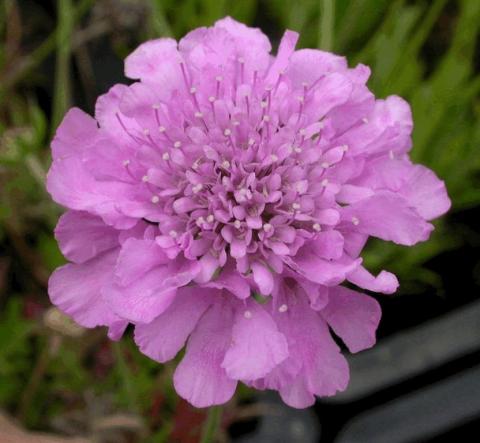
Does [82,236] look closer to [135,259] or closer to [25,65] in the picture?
[135,259]

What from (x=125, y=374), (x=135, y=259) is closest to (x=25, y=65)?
(x=125, y=374)

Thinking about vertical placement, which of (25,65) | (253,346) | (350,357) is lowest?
(350,357)

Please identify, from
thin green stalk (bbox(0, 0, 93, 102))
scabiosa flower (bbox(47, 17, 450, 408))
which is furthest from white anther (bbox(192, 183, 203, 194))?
thin green stalk (bbox(0, 0, 93, 102))

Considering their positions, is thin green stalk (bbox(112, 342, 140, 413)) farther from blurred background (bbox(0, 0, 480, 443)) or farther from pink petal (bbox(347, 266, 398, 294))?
pink petal (bbox(347, 266, 398, 294))

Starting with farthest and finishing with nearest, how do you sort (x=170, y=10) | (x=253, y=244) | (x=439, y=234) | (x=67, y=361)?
(x=170, y=10), (x=439, y=234), (x=67, y=361), (x=253, y=244)

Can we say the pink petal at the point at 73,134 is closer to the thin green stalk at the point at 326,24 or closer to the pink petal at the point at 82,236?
the pink petal at the point at 82,236

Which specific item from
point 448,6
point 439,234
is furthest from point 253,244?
point 448,6

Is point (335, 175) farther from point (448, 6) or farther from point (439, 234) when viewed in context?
point (448, 6)
